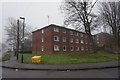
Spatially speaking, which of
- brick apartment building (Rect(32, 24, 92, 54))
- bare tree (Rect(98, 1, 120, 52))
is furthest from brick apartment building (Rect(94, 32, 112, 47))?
brick apartment building (Rect(32, 24, 92, 54))

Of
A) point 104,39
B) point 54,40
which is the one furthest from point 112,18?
point 104,39

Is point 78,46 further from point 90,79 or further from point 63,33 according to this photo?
point 90,79

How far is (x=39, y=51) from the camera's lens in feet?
157

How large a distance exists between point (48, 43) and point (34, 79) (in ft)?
107

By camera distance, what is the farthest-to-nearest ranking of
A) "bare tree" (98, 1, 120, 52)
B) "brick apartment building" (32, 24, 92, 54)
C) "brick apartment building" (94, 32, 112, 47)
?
"brick apartment building" (94, 32, 112, 47) → "brick apartment building" (32, 24, 92, 54) → "bare tree" (98, 1, 120, 52)

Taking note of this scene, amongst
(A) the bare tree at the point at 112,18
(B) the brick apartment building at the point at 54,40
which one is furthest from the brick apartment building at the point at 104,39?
(B) the brick apartment building at the point at 54,40

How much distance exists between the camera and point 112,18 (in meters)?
41.4

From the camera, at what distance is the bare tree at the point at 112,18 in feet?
130

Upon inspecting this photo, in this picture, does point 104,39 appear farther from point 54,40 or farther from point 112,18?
point 54,40

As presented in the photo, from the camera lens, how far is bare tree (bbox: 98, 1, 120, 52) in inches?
1563

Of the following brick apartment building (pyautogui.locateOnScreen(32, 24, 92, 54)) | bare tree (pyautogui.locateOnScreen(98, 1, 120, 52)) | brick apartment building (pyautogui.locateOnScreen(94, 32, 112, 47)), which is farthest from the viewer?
brick apartment building (pyautogui.locateOnScreen(94, 32, 112, 47))

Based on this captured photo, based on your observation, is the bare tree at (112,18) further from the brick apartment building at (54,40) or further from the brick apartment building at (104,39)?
the brick apartment building at (54,40)

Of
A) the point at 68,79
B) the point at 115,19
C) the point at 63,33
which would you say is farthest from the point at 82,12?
the point at 68,79

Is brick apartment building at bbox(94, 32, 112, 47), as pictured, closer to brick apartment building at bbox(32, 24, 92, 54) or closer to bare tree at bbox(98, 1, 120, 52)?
bare tree at bbox(98, 1, 120, 52)
